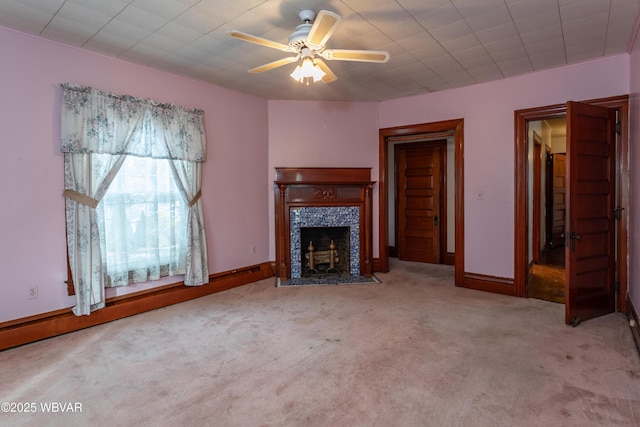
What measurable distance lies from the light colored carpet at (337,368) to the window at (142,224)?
0.50 metres

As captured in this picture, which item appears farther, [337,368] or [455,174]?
[455,174]

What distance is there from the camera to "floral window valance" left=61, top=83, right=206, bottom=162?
3.06m

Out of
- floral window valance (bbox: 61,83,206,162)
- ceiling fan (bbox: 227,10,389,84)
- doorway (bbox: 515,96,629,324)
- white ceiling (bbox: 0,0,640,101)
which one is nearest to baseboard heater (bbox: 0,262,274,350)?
floral window valance (bbox: 61,83,206,162)

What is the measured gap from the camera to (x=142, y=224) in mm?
3637

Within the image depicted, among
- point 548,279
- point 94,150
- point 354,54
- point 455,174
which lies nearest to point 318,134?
point 455,174

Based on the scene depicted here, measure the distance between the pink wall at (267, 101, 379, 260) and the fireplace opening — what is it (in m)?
0.51

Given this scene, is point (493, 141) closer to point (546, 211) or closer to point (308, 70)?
point (308, 70)

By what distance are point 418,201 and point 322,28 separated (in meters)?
4.63

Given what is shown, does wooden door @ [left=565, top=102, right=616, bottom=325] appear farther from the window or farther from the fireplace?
the window

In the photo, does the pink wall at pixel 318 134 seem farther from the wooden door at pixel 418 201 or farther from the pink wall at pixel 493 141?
the wooden door at pixel 418 201

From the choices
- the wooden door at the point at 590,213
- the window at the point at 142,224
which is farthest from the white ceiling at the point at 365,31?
the window at the point at 142,224

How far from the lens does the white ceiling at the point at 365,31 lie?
2.50 m

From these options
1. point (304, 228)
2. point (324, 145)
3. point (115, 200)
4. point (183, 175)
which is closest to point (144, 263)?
point (115, 200)

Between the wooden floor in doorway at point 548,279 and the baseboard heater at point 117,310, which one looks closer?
the baseboard heater at point 117,310
